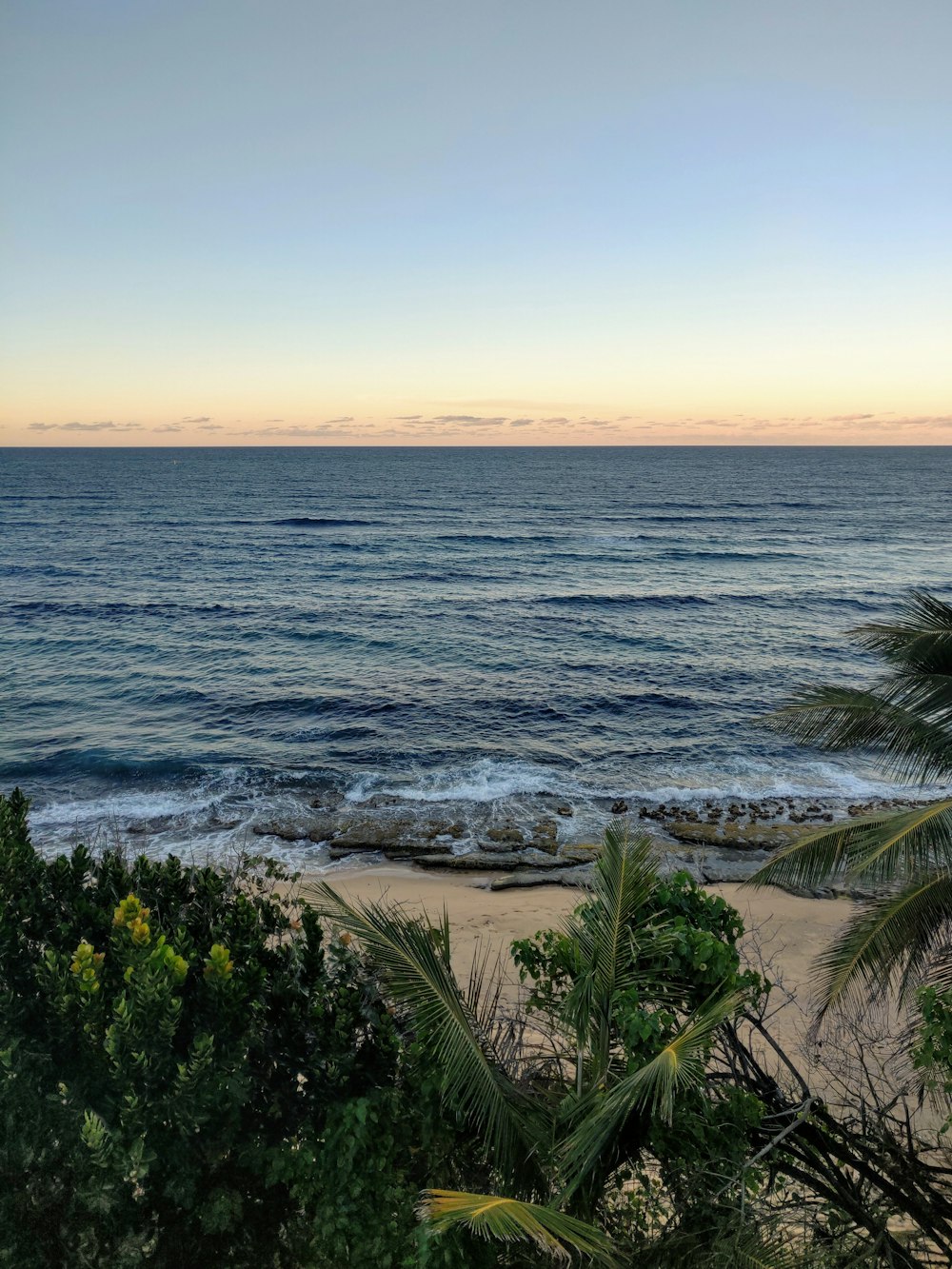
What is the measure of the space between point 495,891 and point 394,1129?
12529 millimetres

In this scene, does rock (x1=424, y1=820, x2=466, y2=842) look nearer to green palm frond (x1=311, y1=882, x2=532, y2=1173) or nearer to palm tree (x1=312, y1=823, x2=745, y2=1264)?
palm tree (x1=312, y1=823, x2=745, y2=1264)

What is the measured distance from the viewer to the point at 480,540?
6850 cm

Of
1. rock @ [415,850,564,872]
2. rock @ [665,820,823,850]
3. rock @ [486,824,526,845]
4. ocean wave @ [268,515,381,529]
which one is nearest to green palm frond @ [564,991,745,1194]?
rock @ [415,850,564,872]

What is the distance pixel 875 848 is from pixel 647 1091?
5085 millimetres

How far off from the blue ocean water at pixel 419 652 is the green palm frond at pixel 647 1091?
1669cm

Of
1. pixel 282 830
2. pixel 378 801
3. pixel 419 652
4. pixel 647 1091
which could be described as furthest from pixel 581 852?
pixel 419 652

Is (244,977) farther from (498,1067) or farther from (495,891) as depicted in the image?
(495,891)

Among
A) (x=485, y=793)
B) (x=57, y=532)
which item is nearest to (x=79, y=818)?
(x=485, y=793)

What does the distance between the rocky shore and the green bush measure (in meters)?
12.6

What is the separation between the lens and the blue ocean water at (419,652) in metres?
24.3

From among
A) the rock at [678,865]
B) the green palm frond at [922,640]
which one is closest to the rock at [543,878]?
the rock at [678,865]

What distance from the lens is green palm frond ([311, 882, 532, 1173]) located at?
5.75m

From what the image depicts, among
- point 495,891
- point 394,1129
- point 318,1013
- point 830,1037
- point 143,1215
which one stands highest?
point 318,1013

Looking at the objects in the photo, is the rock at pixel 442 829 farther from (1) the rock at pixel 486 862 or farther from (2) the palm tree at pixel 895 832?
(2) the palm tree at pixel 895 832
